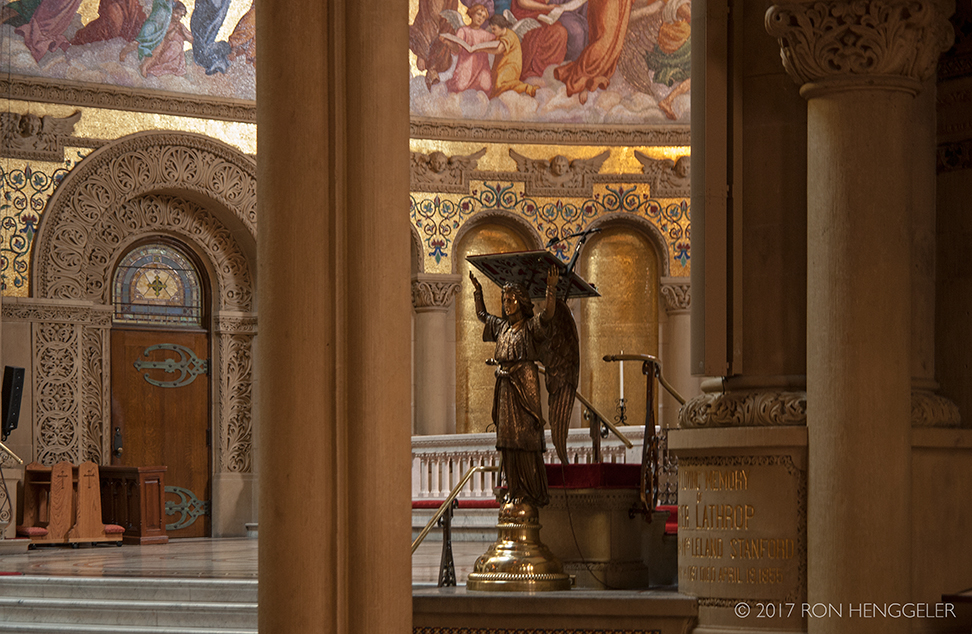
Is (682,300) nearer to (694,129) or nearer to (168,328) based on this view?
(168,328)

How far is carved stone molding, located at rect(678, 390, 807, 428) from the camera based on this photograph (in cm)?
633

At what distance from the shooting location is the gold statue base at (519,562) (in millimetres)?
7219

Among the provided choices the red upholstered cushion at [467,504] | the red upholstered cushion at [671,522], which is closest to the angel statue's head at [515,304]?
the red upholstered cushion at [671,522]

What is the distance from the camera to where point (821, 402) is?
240 inches

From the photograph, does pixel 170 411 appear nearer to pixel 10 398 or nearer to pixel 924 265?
pixel 10 398

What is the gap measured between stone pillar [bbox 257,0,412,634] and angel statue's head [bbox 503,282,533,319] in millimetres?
2242

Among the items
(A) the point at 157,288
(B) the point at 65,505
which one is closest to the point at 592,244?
(A) the point at 157,288

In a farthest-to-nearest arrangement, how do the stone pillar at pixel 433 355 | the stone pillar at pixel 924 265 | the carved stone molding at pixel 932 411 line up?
the stone pillar at pixel 433 355 → the stone pillar at pixel 924 265 → the carved stone molding at pixel 932 411

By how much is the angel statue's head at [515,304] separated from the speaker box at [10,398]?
8.56 meters

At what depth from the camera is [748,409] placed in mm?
6465

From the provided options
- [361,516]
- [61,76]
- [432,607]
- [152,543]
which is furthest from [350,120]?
[61,76]

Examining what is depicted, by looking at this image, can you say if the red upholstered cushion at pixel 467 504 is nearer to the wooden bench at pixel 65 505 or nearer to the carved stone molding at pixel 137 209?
the wooden bench at pixel 65 505

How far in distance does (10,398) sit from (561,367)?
8824 millimetres

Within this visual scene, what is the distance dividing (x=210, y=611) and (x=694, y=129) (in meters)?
4.71
